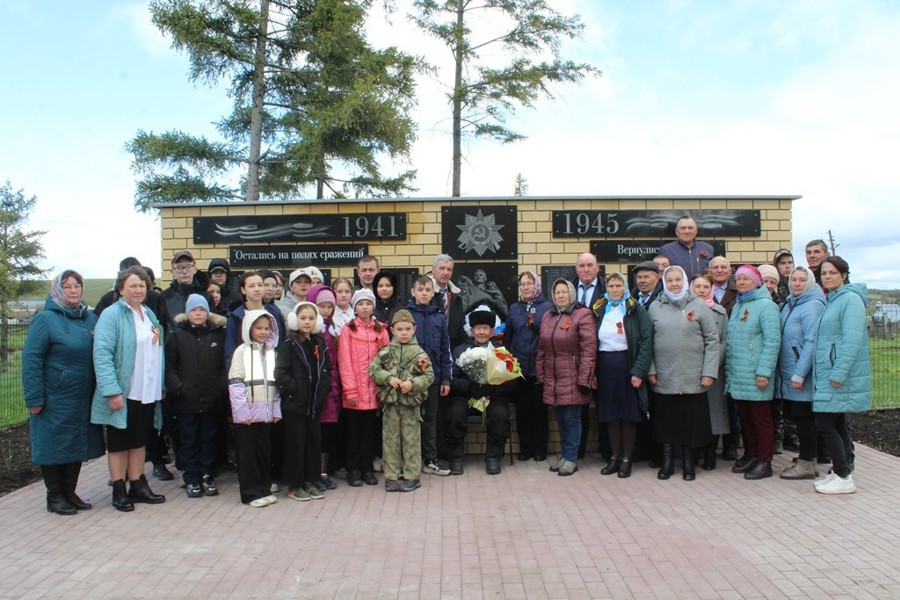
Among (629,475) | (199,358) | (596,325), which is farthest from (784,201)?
(199,358)

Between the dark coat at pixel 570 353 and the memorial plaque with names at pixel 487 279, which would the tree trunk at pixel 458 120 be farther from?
the dark coat at pixel 570 353

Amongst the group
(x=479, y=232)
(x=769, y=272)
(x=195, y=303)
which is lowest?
(x=195, y=303)

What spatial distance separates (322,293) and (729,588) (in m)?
4.14

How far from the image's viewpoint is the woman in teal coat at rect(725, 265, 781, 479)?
6395 millimetres

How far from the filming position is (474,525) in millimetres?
5207

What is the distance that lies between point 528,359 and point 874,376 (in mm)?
11965

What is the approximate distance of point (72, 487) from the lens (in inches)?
229

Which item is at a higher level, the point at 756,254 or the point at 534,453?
the point at 756,254

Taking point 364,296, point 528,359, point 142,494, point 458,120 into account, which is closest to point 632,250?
point 528,359

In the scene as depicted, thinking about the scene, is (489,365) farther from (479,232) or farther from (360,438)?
(479,232)

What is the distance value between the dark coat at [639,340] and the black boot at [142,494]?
433 cm

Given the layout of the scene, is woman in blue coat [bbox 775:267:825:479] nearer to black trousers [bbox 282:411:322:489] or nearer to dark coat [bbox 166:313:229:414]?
black trousers [bbox 282:411:322:489]

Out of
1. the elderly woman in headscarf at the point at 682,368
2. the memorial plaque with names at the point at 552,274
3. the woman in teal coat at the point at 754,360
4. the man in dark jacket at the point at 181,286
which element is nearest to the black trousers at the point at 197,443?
the man in dark jacket at the point at 181,286

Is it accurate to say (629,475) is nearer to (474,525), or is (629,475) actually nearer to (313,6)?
(474,525)
